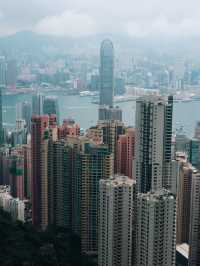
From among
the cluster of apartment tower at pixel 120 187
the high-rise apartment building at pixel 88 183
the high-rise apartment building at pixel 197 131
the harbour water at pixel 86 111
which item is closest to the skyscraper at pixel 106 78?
the harbour water at pixel 86 111

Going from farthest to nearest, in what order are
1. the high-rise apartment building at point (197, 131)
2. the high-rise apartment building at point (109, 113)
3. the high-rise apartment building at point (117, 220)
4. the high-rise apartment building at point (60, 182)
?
the high-rise apartment building at point (109, 113) < the high-rise apartment building at point (197, 131) < the high-rise apartment building at point (60, 182) < the high-rise apartment building at point (117, 220)

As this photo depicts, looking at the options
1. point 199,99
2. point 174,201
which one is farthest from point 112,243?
point 199,99

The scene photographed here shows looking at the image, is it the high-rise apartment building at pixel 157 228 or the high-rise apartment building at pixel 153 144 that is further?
the high-rise apartment building at pixel 153 144

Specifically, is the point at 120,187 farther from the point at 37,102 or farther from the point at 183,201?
the point at 37,102

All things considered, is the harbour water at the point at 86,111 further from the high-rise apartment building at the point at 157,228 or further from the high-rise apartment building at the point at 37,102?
the high-rise apartment building at the point at 157,228

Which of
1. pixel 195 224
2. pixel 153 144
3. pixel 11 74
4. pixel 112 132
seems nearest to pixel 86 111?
pixel 11 74

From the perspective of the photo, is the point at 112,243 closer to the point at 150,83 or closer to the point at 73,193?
the point at 73,193
